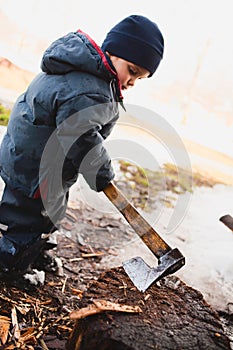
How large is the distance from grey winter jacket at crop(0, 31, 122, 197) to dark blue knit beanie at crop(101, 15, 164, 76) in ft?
Result: 0.43

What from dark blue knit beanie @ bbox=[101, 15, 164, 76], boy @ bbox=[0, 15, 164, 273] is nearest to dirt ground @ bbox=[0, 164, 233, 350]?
boy @ bbox=[0, 15, 164, 273]

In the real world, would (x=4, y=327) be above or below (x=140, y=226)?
below

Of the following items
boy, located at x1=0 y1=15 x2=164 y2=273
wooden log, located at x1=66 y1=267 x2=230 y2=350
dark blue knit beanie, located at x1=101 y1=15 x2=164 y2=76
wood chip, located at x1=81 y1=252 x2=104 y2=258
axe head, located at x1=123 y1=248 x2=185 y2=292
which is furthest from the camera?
wood chip, located at x1=81 y1=252 x2=104 y2=258

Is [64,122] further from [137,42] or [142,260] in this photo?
[142,260]

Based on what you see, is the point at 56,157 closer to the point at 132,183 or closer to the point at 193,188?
the point at 132,183

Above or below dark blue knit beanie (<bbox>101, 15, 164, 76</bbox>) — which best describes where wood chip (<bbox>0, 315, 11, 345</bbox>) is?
below

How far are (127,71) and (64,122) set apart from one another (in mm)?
581

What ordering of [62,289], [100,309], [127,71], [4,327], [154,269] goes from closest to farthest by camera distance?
[100,309]
[154,269]
[4,327]
[127,71]
[62,289]

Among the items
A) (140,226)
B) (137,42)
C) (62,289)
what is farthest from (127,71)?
(62,289)

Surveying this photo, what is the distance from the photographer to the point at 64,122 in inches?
81.6

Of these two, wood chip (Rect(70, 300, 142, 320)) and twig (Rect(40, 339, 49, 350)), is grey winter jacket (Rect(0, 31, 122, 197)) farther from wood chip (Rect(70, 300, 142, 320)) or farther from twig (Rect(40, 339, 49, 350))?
twig (Rect(40, 339, 49, 350))

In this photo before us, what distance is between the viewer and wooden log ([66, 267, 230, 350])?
1711mm

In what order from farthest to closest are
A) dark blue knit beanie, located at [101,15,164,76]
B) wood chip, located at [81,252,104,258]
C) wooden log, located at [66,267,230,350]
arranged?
wood chip, located at [81,252,104,258] < dark blue knit beanie, located at [101,15,164,76] < wooden log, located at [66,267,230,350]

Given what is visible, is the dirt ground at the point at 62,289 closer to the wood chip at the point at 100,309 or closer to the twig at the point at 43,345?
the twig at the point at 43,345
